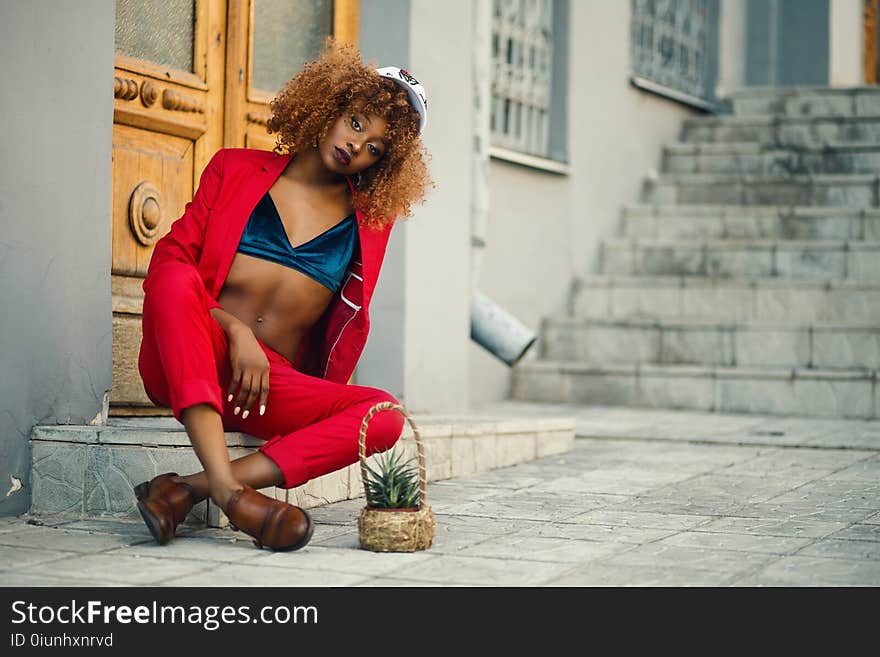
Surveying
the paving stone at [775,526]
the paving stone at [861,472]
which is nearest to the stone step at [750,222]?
the paving stone at [861,472]

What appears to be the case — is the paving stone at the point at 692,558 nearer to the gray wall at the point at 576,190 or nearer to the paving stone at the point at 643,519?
the paving stone at the point at 643,519

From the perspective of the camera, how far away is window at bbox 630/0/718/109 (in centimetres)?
1248

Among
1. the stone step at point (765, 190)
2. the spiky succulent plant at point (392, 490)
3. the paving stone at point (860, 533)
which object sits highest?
the stone step at point (765, 190)

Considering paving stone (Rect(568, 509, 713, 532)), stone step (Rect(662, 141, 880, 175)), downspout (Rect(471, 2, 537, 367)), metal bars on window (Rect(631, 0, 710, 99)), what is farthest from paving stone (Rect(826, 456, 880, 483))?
metal bars on window (Rect(631, 0, 710, 99))

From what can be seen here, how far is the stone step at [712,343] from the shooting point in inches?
377

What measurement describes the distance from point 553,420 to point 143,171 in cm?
258

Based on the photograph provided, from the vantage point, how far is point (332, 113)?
14.9 ft

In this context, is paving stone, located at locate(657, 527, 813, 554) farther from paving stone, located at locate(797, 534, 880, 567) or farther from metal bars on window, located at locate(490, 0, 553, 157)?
metal bars on window, located at locate(490, 0, 553, 157)

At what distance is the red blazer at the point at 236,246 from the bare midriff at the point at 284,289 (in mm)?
59

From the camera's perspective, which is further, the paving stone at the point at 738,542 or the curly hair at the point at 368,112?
the curly hair at the point at 368,112

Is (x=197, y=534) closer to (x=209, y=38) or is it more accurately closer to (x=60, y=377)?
(x=60, y=377)

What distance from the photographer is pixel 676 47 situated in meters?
13.2

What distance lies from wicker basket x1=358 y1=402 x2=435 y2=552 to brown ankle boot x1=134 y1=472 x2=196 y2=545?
0.54 meters

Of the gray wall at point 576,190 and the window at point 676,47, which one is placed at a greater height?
the window at point 676,47
